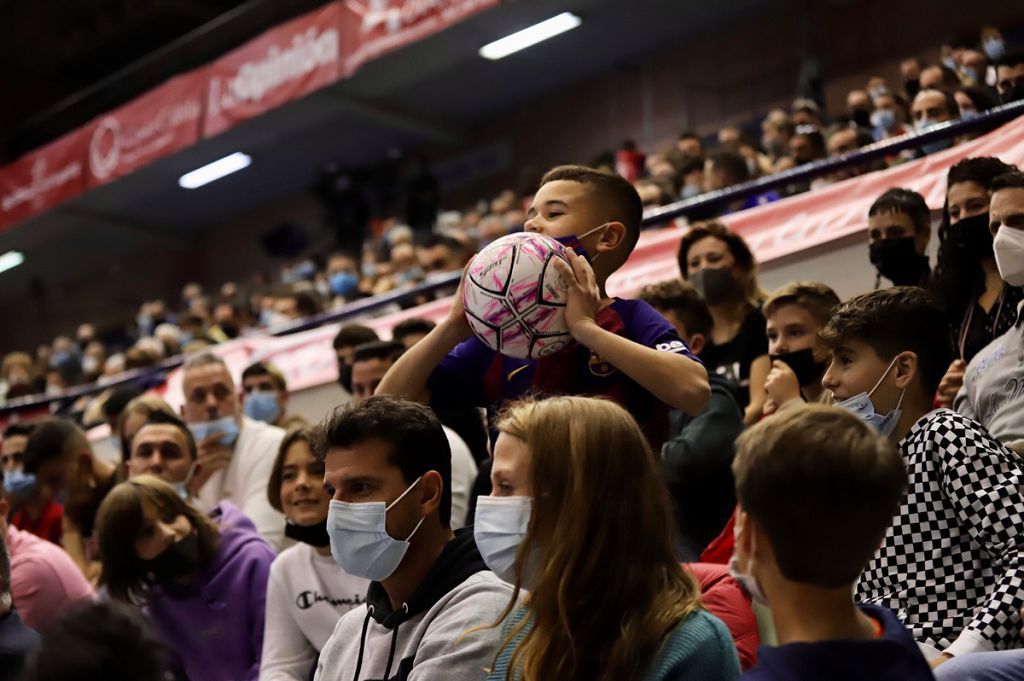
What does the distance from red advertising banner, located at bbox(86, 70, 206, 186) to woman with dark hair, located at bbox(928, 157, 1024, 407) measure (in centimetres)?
1333

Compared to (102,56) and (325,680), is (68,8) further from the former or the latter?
(325,680)

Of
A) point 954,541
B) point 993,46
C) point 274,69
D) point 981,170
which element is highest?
point 274,69

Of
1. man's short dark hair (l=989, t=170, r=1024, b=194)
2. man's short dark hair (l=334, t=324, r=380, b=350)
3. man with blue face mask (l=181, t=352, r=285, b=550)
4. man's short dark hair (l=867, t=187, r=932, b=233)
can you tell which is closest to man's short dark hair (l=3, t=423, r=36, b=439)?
man with blue face mask (l=181, t=352, r=285, b=550)

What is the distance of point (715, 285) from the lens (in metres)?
5.15

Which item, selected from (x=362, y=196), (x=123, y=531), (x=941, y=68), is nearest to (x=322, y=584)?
(x=123, y=531)

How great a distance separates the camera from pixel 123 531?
4.48 m

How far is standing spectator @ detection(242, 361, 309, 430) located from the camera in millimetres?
6730

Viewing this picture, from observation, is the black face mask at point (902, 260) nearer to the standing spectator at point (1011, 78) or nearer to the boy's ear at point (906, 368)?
the boy's ear at point (906, 368)

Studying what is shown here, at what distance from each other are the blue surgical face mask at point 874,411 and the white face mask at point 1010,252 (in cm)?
85

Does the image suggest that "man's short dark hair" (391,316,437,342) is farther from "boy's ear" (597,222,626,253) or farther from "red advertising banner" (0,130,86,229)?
"red advertising banner" (0,130,86,229)

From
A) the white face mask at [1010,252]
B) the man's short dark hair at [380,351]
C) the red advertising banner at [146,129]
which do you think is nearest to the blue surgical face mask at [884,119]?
the man's short dark hair at [380,351]

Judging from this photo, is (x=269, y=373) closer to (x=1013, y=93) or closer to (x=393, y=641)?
(x=393, y=641)

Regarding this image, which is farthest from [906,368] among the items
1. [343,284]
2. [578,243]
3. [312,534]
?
[343,284]

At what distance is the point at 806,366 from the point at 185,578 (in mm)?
2271
